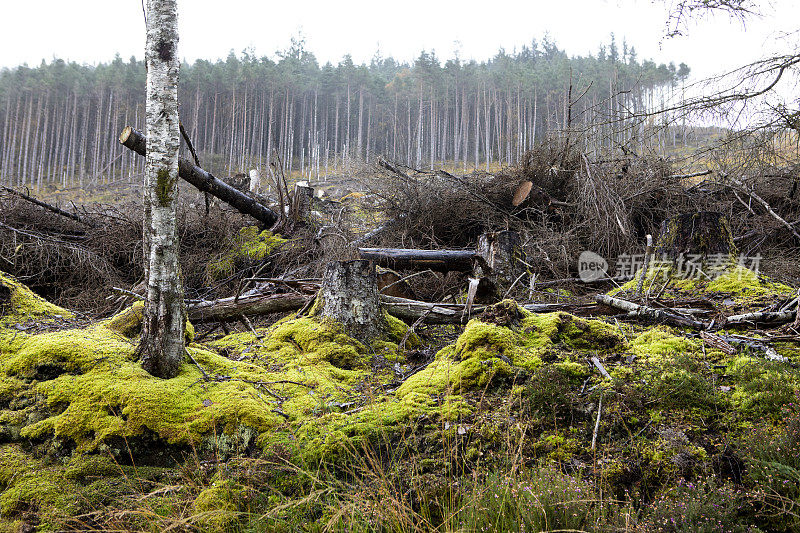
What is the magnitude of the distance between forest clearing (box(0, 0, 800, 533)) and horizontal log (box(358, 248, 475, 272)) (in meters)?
0.04

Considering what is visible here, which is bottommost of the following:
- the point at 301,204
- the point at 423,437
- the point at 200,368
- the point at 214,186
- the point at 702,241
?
the point at 423,437

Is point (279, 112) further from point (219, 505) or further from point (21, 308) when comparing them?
point (219, 505)

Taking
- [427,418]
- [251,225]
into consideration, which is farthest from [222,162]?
[427,418]

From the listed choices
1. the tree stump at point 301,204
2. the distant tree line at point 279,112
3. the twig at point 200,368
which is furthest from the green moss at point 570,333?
the distant tree line at point 279,112

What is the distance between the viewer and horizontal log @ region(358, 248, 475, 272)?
559 cm

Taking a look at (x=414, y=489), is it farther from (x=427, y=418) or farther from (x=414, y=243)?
(x=414, y=243)

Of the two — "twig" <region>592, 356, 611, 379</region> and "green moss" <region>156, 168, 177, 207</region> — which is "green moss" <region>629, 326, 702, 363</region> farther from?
"green moss" <region>156, 168, 177, 207</region>

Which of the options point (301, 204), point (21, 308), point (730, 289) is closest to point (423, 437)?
point (730, 289)

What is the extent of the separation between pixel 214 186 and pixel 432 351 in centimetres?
599

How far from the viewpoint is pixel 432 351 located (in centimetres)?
423

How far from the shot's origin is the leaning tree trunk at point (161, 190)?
308 cm

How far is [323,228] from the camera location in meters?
9.38

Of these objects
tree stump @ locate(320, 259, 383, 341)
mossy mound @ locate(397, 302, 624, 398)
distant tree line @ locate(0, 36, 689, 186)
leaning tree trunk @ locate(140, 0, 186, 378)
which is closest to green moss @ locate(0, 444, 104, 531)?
leaning tree trunk @ locate(140, 0, 186, 378)

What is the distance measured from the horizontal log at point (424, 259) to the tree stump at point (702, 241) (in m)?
2.53
